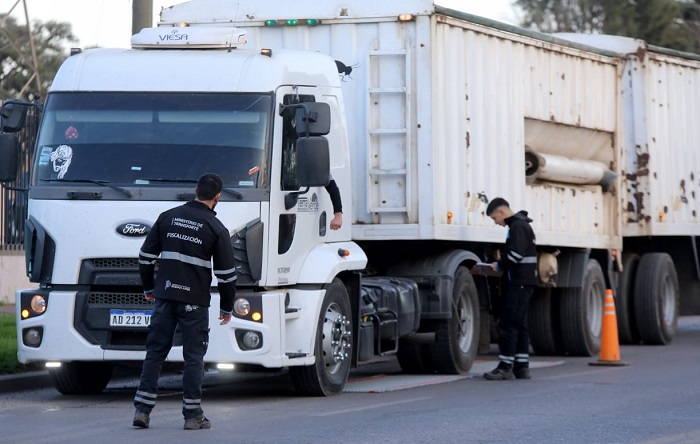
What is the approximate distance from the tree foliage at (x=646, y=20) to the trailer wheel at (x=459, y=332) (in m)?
36.1

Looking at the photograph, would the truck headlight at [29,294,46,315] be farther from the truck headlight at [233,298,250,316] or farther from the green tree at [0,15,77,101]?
the green tree at [0,15,77,101]

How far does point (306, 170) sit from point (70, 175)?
1.84 metres

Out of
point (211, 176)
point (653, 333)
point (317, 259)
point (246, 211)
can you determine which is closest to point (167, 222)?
point (211, 176)

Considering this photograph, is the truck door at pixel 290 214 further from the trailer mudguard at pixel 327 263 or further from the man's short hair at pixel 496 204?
the man's short hair at pixel 496 204

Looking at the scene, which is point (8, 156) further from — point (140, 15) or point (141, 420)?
point (140, 15)

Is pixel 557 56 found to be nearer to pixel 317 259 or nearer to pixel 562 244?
pixel 562 244

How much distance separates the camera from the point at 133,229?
10.8m

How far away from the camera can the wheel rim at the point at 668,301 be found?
19.5 meters

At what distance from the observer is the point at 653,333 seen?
1911 centimetres

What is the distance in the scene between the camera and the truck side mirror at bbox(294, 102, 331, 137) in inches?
437

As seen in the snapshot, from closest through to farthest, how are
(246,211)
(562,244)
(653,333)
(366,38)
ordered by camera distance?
(246,211) → (366,38) → (562,244) → (653,333)

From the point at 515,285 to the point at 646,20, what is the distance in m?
38.5

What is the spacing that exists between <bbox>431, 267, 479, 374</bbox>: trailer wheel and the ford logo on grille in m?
4.17

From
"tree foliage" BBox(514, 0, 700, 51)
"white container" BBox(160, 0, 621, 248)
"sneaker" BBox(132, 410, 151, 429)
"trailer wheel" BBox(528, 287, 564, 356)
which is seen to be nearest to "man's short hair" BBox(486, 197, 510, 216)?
"white container" BBox(160, 0, 621, 248)
